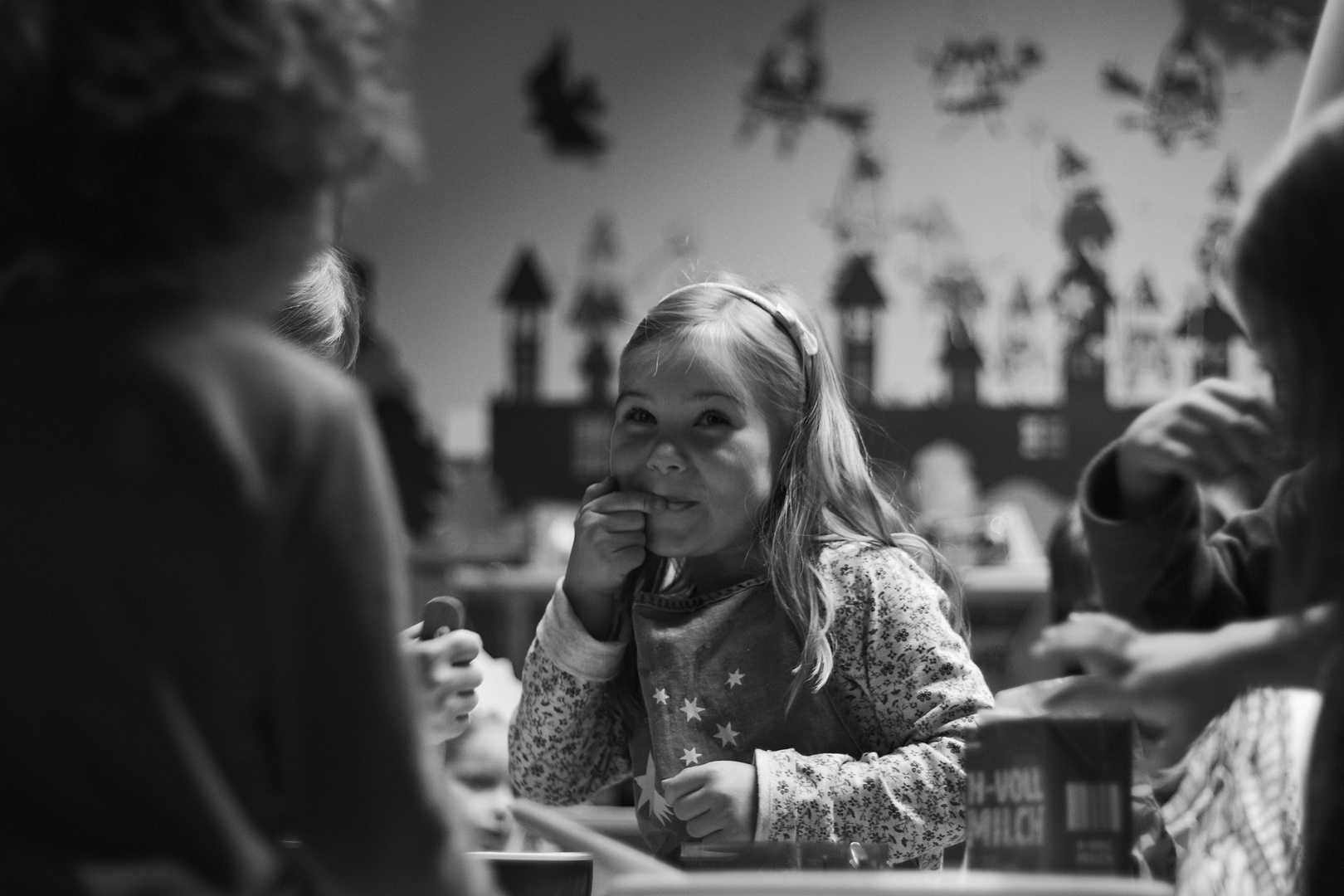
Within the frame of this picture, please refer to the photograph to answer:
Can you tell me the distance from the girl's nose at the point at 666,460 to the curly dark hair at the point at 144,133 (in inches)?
24.4

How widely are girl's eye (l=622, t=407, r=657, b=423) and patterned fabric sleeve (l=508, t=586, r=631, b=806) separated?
0.52ft

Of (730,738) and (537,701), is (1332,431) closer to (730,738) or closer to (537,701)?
(730,738)

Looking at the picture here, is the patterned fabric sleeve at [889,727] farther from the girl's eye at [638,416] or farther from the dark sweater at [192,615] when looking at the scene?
the dark sweater at [192,615]

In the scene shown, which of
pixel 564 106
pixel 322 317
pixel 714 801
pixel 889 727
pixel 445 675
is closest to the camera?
pixel 445 675

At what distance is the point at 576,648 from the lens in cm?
117

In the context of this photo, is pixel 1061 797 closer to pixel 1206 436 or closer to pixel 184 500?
pixel 1206 436

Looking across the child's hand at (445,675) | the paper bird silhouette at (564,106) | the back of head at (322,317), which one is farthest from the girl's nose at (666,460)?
the paper bird silhouette at (564,106)

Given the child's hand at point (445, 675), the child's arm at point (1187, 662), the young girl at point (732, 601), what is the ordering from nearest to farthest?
the child's arm at point (1187, 662) < the child's hand at point (445, 675) < the young girl at point (732, 601)

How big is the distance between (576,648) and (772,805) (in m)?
0.26

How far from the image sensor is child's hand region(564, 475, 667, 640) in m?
1.16

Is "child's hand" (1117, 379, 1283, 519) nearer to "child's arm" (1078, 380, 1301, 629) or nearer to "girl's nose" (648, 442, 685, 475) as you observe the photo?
"child's arm" (1078, 380, 1301, 629)

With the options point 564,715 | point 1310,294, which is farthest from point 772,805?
point 1310,294

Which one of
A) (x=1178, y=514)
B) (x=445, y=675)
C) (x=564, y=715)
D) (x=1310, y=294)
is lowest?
(x=564, y=715)

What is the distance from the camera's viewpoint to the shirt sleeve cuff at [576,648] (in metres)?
1.16
